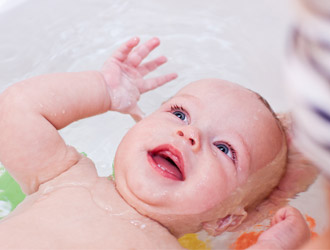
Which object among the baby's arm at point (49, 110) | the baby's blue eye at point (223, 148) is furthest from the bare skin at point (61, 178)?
the baby's blue eye at point (223, 148)

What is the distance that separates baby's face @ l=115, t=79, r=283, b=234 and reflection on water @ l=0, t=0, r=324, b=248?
415mm

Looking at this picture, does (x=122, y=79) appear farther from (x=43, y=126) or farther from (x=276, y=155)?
(x=276, y=155)

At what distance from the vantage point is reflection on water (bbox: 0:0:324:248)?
155cm

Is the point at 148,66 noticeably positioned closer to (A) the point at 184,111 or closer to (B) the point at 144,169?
(A) the point at 184,111

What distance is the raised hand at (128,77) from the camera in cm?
125

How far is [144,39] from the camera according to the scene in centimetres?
169

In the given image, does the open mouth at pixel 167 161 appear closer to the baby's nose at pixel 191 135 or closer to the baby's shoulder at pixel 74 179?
the baby's nose at pixel 191 135

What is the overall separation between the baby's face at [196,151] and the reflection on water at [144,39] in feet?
1.36

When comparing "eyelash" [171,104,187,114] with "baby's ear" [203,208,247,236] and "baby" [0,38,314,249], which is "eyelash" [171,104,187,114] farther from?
"baby's ear" [203,208,247,236]

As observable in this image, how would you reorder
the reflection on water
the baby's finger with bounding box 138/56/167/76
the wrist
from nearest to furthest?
the wrist → the baby's finger with bounding box 138/56/167/76 → the reflection on water

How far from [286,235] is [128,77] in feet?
1.98

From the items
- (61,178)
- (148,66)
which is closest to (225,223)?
(61,178)

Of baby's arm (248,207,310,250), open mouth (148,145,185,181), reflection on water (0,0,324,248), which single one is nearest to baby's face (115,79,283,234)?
open mouth (148,145,185,181)

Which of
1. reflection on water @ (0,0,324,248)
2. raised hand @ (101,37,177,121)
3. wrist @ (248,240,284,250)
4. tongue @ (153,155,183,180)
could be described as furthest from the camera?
reflection on water @ (0,0,324,248)
